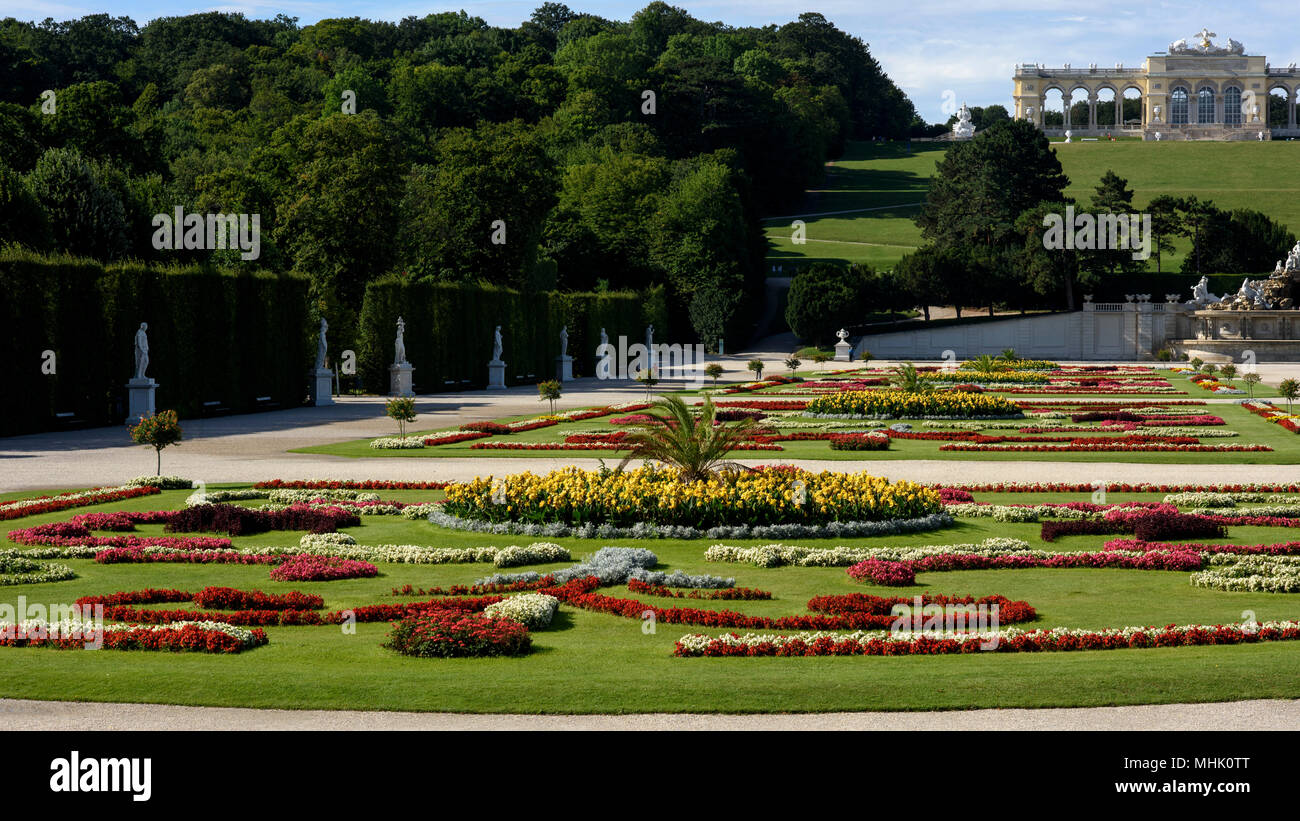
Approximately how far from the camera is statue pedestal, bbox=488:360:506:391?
5288 centimetres

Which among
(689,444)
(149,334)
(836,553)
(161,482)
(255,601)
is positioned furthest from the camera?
(149,334)

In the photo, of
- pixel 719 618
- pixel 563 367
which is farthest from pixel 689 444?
pixel 563 367

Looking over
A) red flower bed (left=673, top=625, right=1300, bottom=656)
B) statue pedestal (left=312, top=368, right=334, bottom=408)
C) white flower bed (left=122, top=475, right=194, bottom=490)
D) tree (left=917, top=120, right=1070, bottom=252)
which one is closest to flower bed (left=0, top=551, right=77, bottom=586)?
white flower bed (left=122, top=475, right=194, bottom=490)

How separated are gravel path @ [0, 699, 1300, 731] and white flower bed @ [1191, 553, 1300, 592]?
4269 mm

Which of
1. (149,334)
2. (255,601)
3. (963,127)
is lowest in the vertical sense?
(255,601)

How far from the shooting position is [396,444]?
86.9 feet

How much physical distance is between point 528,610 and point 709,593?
1.97m

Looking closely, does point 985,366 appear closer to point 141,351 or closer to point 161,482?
point 141,351

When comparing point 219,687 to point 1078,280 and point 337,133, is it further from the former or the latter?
point 1078,280

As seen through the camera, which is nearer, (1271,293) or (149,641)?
(149,641)

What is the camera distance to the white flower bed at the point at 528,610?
10578 millimetres

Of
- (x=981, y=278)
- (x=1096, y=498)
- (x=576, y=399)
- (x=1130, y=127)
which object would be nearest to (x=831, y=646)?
(x=1096, y=498)

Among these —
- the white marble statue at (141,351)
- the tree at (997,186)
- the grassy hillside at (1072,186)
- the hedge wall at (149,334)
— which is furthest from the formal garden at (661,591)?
the grassy hillside at (1072,186)

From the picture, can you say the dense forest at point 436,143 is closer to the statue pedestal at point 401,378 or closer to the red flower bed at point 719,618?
the statue pedestal at point 401,378
